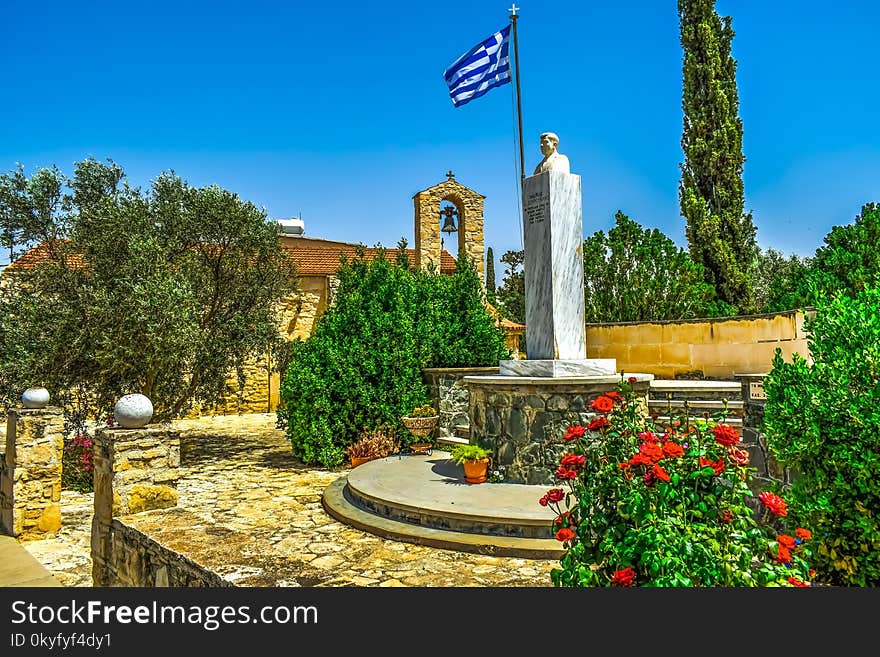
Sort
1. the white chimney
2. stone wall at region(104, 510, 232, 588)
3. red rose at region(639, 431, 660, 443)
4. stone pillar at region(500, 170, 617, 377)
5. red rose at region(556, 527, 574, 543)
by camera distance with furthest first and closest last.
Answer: the white chimney, stone pillar at region(500, 170, 617, 377), stone wall at region(104, 510, 232, 588), red rose at region(639, 431, 660, 443), red rose at region(556, 527, 574, 543)

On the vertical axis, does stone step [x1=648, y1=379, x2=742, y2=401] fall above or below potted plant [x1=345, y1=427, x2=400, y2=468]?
above

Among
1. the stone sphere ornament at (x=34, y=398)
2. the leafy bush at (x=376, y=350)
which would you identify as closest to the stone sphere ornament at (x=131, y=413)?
the stone sphere ornament at (x=34, y=398)

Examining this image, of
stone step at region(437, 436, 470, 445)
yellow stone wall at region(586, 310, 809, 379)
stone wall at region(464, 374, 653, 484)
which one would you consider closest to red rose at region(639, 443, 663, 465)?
stone wall at region(464, 374, 653, 484)

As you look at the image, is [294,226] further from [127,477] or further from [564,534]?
[564,534]

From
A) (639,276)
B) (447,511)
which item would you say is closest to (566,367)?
(447,511)

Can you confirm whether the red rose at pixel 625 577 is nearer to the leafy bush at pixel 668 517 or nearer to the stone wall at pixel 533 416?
the leafy bush at pixel 668 517

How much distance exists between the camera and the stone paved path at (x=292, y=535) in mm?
4781

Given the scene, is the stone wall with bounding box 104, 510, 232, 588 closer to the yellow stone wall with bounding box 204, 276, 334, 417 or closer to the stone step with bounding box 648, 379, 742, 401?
the stone step with bounding box 648, 379, 742, 401

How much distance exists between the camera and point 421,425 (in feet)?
33.2

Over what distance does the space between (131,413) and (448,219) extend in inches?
524

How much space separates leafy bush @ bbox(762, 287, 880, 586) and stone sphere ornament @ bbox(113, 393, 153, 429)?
5520 mm

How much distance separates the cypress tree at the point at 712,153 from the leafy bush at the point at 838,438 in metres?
16.0

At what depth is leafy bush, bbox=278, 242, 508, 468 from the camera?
1041 cm

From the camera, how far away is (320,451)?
10.1 m
